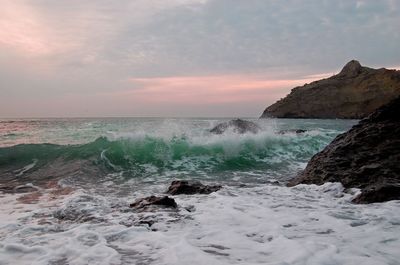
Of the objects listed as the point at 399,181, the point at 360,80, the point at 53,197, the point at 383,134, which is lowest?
the point at 53,197

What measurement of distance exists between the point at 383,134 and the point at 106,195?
19.4 feet

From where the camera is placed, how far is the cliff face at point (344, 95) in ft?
226

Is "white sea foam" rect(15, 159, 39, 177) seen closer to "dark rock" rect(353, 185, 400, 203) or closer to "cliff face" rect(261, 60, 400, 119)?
"dark rock" rect(353, 185, 400, 203)

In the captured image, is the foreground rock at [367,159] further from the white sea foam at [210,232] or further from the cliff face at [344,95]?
the cliff face at [344,95]

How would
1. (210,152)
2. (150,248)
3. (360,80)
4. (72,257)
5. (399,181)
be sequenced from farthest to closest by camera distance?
(360,80) < (210,152) < (399,181) < (150,248) < (72,257)

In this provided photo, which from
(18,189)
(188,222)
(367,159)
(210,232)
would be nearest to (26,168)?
(18,189)

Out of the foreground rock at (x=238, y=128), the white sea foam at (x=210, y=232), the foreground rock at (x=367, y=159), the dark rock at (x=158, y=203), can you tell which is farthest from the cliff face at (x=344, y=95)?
the dark rock at (x=158, y=203)

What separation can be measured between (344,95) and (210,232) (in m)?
75.3

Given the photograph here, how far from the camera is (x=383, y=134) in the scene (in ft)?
25.8

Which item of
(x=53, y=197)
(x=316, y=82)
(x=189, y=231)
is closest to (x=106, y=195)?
(x=53, y=197)

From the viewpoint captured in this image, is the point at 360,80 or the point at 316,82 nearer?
the point at 360,80

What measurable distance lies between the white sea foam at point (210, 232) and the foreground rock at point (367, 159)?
1.52ft

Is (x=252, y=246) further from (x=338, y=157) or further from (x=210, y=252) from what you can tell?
(x=338, y=157)

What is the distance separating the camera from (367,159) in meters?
7.42
